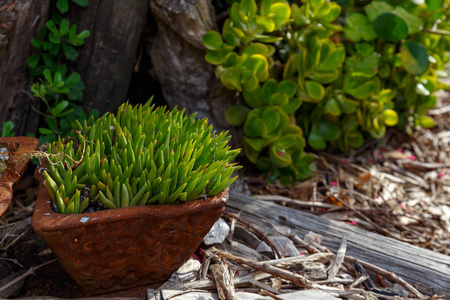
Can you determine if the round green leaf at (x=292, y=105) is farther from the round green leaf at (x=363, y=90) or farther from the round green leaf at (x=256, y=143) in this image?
the round green leaf at (x=363, y=90)

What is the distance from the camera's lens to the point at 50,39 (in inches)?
85.2

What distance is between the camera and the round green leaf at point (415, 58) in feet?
8.93

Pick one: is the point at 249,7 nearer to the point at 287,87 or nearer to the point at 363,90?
the point at 287,87

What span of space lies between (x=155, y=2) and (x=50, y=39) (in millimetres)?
534

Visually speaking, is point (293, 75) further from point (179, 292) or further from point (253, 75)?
point (179, 292)

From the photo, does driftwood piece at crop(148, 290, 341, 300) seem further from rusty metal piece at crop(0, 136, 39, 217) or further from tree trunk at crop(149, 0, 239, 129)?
tree trunk at crop(149, 0, 239, 129)

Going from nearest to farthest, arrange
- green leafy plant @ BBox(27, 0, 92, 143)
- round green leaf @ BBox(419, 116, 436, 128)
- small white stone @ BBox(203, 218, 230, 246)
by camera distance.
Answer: small white stone @ BBox(203, 218, 230, 246) < green leafy plant @ BBox(27, 0, 92, 143) < round green leaf @ BBox(419, 116, 436, 128)

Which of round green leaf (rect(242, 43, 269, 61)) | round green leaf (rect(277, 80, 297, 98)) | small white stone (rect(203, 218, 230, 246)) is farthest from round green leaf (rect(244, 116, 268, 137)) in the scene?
small white stone (rect(203, 218, 230, 246))

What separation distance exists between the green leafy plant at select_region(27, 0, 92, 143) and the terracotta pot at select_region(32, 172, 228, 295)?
691 millimetres

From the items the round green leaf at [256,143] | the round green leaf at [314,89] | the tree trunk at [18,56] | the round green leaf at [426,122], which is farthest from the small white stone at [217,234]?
Result: the round green leaf at [426,122]

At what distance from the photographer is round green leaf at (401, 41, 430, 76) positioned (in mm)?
2721

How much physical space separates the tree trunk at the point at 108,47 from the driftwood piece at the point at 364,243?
85 cm

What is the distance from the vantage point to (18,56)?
217 centimetres

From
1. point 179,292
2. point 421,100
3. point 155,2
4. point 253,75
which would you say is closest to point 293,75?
point 253,75
